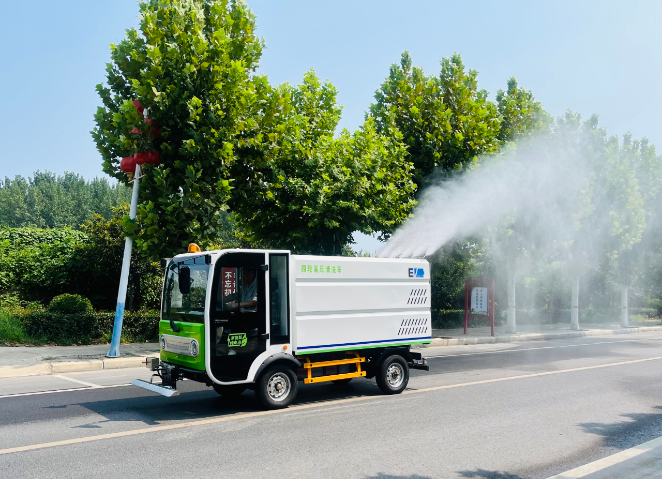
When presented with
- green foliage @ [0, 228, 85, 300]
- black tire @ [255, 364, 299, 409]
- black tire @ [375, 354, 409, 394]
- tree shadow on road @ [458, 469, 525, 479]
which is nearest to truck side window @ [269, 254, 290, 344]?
black tire @ [255, 364, 299, 409]

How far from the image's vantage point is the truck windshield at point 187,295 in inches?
319

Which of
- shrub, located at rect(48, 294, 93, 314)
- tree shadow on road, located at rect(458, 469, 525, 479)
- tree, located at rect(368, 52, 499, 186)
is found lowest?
tree shadow on road, located at rect(458, 469, 525, 479)

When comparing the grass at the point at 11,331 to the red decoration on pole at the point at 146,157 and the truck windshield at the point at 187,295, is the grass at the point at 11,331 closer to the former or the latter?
the red decoration on pole at the point at 146,157

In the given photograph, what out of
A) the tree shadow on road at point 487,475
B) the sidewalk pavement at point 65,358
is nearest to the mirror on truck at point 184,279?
the tree shadow on road at point 487,475

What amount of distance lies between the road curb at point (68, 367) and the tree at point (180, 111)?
2985 millimetres

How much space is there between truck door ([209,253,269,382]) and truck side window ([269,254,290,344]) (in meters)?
0.16

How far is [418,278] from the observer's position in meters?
10.2

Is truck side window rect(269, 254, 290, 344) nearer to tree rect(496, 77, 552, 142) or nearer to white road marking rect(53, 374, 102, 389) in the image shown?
white road marking rect(53, 374, 102, 389)

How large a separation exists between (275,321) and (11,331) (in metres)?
10.5

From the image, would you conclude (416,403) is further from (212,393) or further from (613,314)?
(613,314)

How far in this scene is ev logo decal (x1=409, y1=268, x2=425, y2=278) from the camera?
10.1m

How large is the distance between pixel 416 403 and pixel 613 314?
3645 cm

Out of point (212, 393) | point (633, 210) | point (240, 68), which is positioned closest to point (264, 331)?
point (212, 393)

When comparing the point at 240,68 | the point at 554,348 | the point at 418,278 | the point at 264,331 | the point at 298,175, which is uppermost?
the point at 240,68
